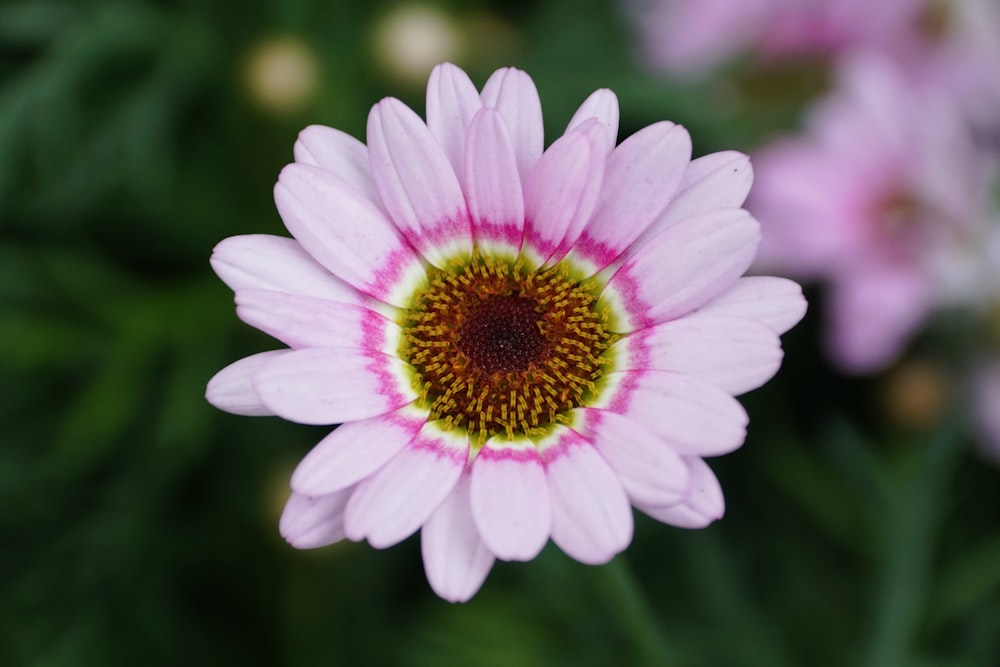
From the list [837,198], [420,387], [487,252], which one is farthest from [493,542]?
[837,198]

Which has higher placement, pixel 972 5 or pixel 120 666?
pixel 972 5

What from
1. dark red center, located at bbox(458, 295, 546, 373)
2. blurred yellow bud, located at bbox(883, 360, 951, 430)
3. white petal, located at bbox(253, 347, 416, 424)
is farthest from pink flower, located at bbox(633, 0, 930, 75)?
white petal, located at bbox(253, 347, 416, 424)

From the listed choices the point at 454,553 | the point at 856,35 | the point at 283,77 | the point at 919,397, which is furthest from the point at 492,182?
the point at 856,35

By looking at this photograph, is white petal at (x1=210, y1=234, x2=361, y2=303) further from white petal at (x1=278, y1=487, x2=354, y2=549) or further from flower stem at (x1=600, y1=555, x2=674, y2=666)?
flower stem at (x1=600, y1=555, x2=674, y2=666)

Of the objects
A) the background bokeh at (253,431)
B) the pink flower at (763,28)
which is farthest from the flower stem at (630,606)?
the pink flower at (763,28)

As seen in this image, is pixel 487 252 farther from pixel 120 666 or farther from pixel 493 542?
pixel 120 666

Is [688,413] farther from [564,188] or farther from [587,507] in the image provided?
[564,188]
